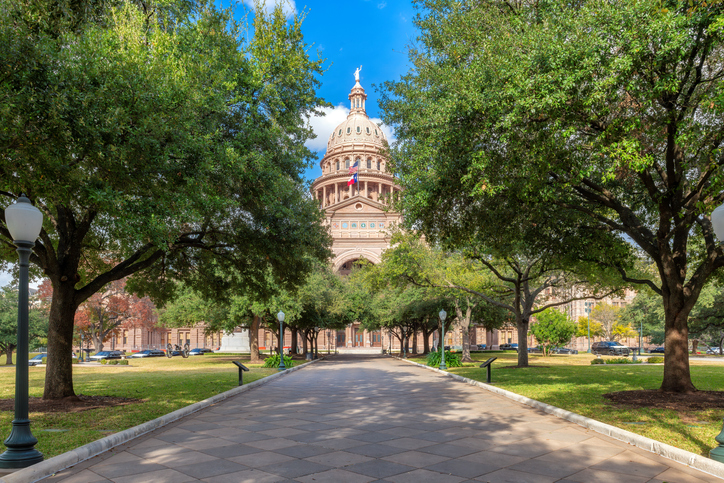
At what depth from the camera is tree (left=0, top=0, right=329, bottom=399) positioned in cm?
888

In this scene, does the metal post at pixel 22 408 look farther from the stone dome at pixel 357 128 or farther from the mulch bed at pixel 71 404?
the stone dome at pixel 357 128

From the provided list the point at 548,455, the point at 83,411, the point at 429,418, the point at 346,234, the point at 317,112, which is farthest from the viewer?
the point at 346,234

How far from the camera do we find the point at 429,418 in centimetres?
1078

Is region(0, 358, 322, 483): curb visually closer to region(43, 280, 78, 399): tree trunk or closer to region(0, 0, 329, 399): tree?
region(0, 0, 329, 399): tree

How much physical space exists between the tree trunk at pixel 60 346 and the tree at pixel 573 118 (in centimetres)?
924

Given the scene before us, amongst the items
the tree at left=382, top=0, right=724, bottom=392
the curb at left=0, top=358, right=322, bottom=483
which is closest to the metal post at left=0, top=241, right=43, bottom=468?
the curb at left=0, top=358, right=322, bottom=483

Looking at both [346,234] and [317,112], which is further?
[346,234]

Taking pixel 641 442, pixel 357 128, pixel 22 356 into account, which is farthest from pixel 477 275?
pixel 357 128

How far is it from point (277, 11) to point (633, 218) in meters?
11.2

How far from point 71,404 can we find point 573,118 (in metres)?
13.2

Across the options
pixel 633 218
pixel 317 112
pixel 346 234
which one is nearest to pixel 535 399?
pixel 633 218

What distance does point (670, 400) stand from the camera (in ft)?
39.3

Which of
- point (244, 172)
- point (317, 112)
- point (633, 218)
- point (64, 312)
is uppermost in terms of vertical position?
point (317, 112)

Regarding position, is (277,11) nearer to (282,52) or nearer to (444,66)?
(282,52)
